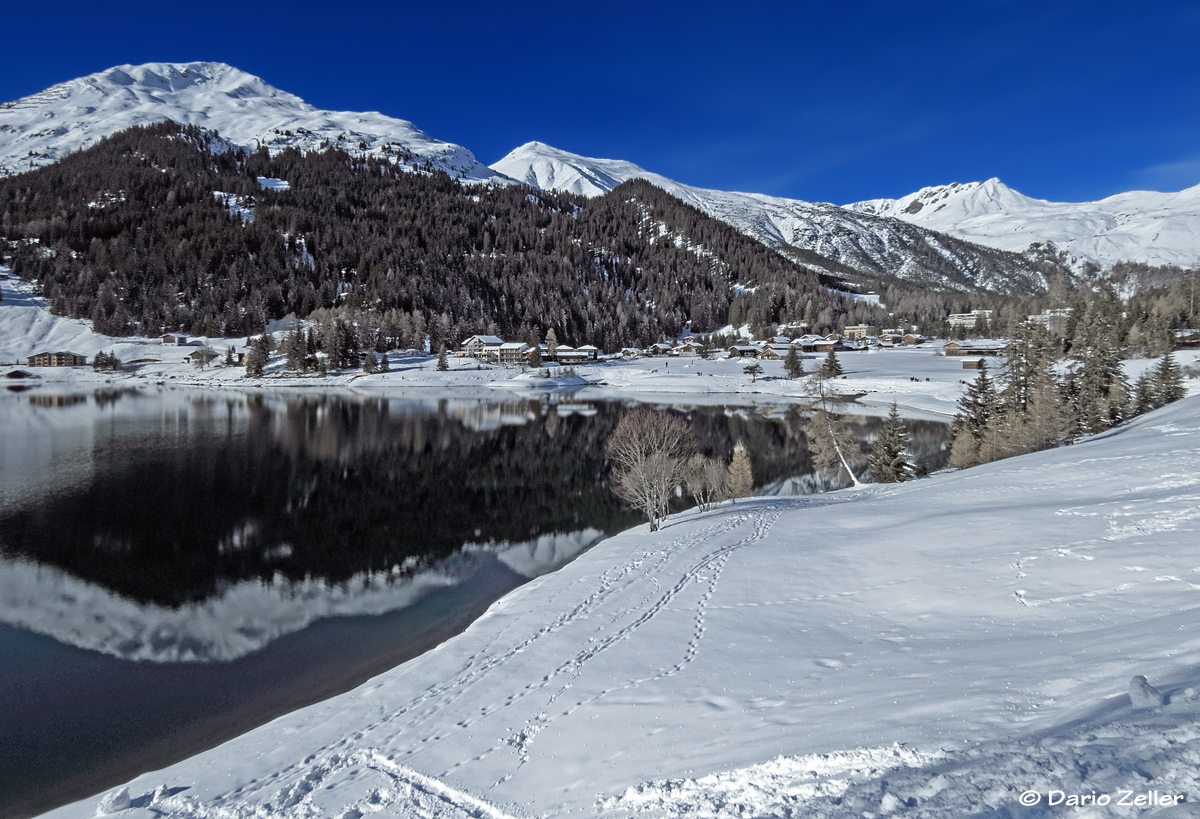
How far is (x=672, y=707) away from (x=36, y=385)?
12877cm

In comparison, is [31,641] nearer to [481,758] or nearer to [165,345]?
[481,758]

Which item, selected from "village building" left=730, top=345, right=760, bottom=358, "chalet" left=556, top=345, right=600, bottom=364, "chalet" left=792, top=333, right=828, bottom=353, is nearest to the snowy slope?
"village building" left=730, top=345, right=760, bottom=358

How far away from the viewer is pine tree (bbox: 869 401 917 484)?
107 ft

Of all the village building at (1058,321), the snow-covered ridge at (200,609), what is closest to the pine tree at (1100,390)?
the snow-covered ridge at (200,609)

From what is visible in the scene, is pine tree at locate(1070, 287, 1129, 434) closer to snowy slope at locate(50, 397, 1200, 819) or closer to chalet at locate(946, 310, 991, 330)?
snowy slope at locate(50, 397, 1200, 819)

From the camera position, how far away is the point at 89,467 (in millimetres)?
36625

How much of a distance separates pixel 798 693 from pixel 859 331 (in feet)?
515

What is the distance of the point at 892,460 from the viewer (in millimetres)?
32906

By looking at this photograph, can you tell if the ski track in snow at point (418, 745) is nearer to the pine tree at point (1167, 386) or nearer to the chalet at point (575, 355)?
the pine tree at point (1167, 386)

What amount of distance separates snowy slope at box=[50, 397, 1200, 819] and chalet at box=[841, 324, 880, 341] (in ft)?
461

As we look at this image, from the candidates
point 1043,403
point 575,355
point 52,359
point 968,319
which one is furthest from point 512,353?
point 968,319

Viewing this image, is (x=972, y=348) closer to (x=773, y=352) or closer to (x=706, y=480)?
(x=773, y=352)

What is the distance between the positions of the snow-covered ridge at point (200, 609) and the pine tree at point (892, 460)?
2053cm

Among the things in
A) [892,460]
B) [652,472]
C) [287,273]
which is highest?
[287,273]
